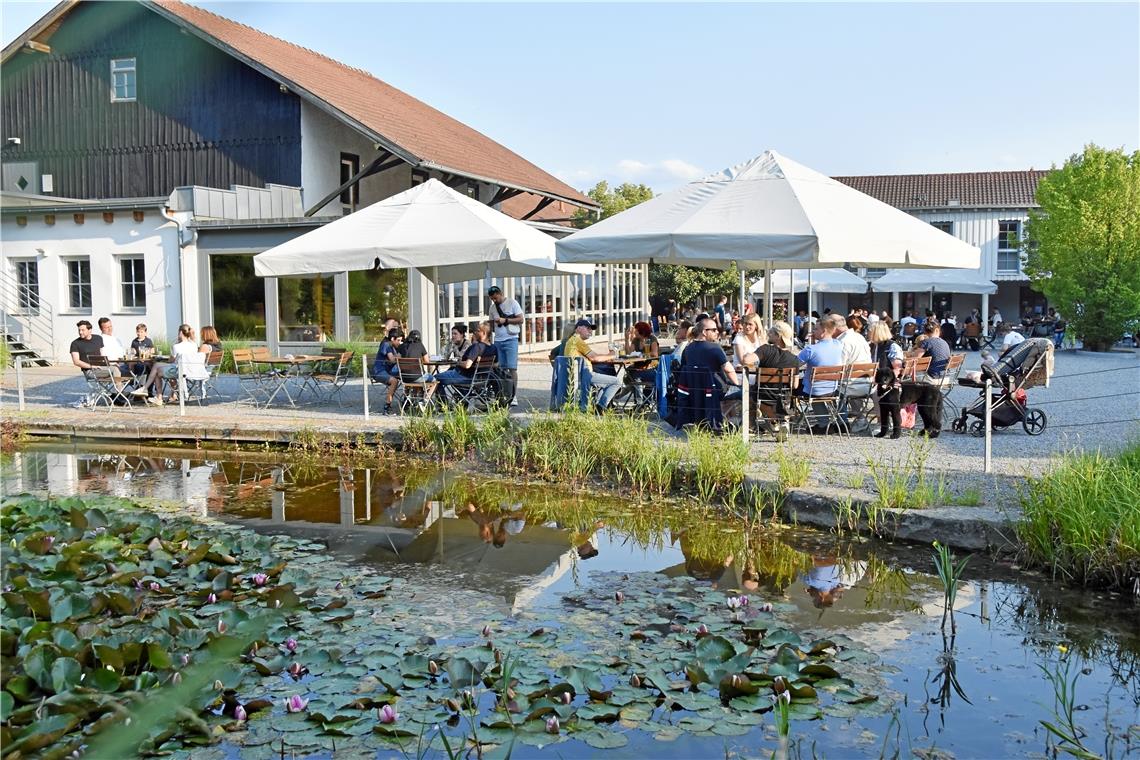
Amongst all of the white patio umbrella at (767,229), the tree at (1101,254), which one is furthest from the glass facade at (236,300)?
the tree at (1101,254)

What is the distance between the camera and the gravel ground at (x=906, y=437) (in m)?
8.25

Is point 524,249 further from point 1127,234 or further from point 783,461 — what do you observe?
point 1127,234

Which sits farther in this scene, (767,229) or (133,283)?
(133,283)

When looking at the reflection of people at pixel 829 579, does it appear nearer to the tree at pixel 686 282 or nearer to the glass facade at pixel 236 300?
the glass facade at pixel 236 300

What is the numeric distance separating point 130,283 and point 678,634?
1851 cm

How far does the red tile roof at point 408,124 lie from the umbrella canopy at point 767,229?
8418mm

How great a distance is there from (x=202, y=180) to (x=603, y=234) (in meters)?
14.6

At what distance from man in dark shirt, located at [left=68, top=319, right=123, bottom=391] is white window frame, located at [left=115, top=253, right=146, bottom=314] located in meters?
7.05

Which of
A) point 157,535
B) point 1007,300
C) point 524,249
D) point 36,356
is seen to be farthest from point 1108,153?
point 157,535

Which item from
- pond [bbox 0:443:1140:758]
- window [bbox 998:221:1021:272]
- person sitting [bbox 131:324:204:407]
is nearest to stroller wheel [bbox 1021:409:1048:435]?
pond [bbox 0:443:1140:758]

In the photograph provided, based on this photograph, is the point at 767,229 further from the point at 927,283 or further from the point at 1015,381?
the point at 927,283

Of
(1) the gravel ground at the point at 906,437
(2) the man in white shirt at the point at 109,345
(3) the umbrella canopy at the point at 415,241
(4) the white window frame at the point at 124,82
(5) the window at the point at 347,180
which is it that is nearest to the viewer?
(4) the white window frame at the point at 124,82

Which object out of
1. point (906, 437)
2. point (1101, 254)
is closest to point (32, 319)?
point (906, 437)

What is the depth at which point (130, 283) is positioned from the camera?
20.8 meters
